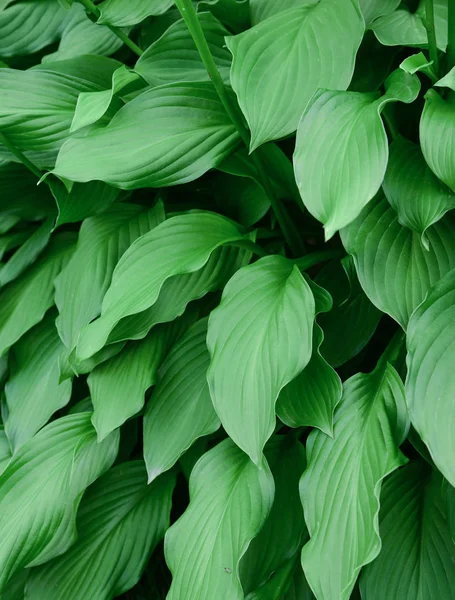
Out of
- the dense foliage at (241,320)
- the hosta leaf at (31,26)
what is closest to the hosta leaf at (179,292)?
the dense foliage at (241,320)

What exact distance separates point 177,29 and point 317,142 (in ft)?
1.35

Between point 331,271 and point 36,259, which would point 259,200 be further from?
point 36,259

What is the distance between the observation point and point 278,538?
0.88 meters

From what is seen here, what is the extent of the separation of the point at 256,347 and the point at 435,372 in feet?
0.68

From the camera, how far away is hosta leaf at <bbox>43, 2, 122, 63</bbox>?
130cm

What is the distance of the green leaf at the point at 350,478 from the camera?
726mm

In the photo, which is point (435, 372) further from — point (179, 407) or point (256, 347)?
point (179, 407)

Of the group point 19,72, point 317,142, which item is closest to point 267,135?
point 317,142

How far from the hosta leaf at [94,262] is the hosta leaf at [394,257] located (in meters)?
0.37

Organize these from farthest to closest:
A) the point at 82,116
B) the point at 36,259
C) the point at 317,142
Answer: the point at 36,259, the point at 82,116, the point at 317,142

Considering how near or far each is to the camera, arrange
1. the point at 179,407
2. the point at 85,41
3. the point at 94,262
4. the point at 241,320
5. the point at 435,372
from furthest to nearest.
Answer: the point at 85,41 → the point at 94,262 → the point at 179,407 → the point at 241,320 → the point at 435,372

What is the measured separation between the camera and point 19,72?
3.59 ft

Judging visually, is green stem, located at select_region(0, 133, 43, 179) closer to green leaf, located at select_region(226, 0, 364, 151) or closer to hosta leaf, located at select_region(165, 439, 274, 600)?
green leaf, located at select_region(226, 0, 364, 151)

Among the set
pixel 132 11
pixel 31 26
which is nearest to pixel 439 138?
pixel 132 11
